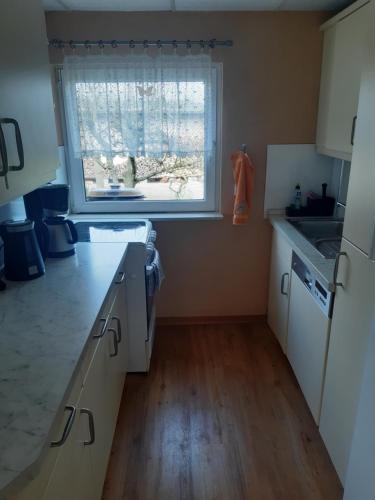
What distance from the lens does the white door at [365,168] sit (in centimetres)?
126

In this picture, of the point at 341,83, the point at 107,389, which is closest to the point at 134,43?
the point at 341,83

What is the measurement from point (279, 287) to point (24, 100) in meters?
1.92

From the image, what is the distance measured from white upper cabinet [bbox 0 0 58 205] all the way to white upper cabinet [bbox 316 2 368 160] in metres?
1.50

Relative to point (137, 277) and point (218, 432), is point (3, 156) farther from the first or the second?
point (218, 432)

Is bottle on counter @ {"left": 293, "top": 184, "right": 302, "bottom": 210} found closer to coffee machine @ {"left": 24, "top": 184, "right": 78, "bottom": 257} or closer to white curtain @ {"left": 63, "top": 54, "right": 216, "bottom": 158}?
white curtain @ {"left": 63, "top": 54, "right": 216, "bottom": 158}

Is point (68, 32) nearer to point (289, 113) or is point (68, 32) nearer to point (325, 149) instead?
point (289, 113)

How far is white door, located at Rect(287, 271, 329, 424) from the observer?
179 cm

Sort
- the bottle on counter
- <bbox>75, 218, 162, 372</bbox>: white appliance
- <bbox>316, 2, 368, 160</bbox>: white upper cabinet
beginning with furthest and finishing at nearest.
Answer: the bottle on counter, <bbox>75, 218, 162, 372</bbox>: white appliance, <bbox>316, 2, 368, 160</bbox>: white upper cabinet

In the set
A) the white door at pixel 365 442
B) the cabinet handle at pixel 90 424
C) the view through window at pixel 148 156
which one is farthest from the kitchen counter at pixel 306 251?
the cabinet handle at pixel 90 424

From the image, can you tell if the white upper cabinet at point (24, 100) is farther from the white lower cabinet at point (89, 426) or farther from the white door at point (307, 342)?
the white door at point (307, 342)

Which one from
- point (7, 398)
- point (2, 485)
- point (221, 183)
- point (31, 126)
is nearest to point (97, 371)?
point (7, 398)

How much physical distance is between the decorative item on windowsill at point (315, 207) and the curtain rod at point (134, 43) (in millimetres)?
1115

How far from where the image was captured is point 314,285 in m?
1.86

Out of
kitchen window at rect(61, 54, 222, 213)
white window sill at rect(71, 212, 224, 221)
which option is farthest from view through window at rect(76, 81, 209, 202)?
white window sill at rect(71, 212, 224, 221)
